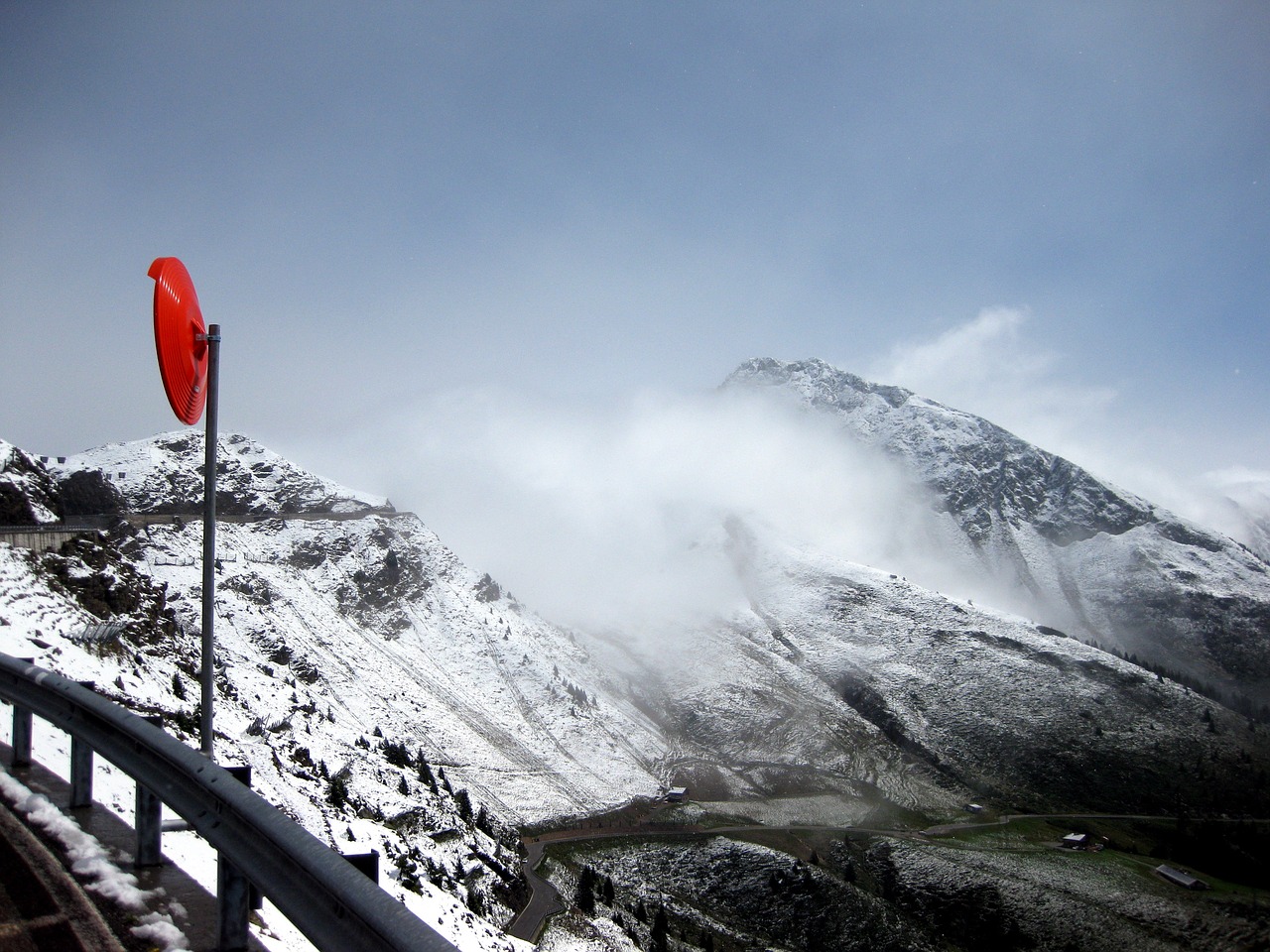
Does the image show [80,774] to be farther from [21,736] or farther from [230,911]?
[230,911]

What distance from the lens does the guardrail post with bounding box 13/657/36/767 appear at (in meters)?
7.74

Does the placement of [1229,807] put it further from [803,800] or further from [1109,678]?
[803,800]

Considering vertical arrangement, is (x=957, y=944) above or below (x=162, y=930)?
below

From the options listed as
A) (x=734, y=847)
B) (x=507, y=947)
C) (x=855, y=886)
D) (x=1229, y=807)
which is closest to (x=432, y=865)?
(x=507, y=947)

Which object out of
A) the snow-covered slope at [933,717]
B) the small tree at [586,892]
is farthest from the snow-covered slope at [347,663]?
the snow-covered slope at [933,717]

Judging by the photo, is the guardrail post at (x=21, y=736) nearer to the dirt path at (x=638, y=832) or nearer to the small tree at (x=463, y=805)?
the dirt path at (x=638, y=832)

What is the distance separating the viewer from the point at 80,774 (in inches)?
271

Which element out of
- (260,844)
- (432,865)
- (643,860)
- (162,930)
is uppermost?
(260,844)

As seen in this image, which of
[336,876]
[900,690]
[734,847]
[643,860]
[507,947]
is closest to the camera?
[336,876]

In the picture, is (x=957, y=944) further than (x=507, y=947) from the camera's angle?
Yes

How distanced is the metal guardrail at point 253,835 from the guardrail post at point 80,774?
0.12 meters

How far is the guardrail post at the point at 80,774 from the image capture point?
271 inches

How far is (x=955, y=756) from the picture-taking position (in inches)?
4737

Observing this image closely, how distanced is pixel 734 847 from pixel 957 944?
24.1 meters
